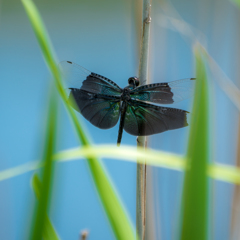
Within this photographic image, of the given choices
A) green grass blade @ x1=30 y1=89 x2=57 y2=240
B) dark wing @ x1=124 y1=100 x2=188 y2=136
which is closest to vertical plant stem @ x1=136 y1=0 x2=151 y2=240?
dark wing @ x1=124 y1=100 x2=188 y2=136

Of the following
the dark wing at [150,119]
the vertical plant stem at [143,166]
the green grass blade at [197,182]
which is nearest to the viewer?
the green grass blade at [197,182]

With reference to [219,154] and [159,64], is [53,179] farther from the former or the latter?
[219,154]

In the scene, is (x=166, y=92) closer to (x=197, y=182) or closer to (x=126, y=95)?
(x=126, y=95)

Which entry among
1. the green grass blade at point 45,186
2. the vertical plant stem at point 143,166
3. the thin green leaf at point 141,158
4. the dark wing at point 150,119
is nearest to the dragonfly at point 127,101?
the dark wing at point 150,119

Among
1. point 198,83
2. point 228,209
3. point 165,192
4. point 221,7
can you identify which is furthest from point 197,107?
point 221,7

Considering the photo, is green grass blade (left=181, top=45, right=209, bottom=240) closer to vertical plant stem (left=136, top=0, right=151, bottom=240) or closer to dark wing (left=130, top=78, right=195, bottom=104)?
vertical plant stem (left=136, top=0, right=151, bottom=240)

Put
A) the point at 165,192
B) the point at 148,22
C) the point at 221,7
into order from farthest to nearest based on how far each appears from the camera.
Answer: the point at 221,7 < the point at 165,192 < the point at 148,22

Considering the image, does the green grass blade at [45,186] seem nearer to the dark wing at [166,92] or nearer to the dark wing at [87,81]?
the dark wing at [166,92]
